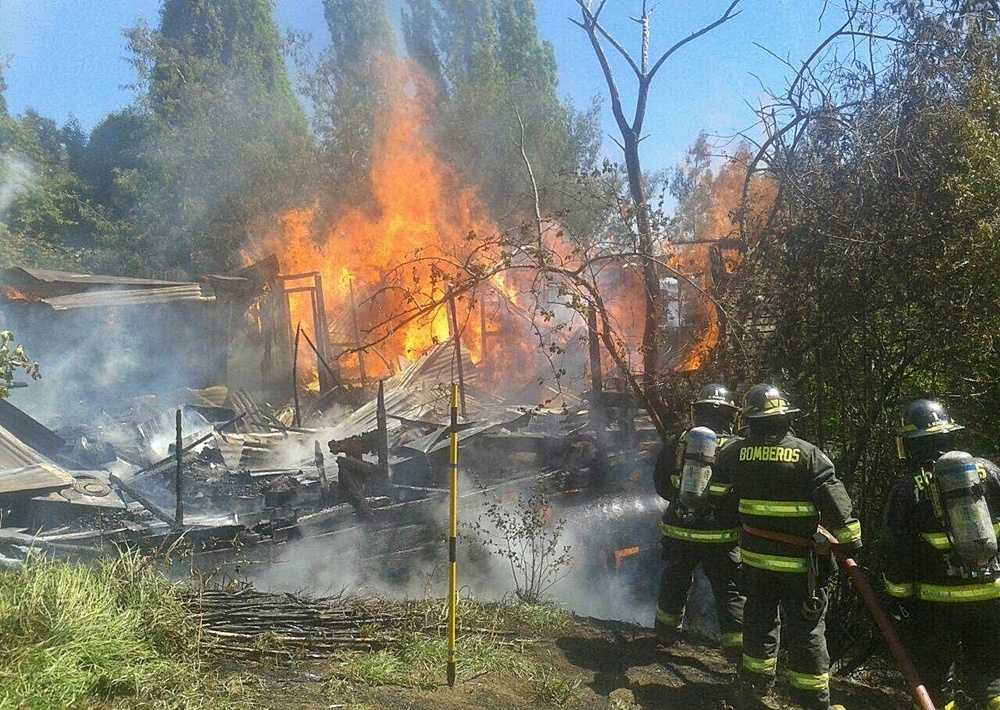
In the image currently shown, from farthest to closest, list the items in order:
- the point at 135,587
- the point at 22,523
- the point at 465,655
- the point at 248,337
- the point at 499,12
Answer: the point at 499,12 < the point at 248,337 < the point at 22,523 < the point at 465,655 < the point at 135,587

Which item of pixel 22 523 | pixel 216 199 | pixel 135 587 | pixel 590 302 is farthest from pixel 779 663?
pixel 216 199

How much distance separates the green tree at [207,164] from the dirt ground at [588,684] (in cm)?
2531

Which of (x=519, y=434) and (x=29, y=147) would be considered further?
(x=29, y=147)

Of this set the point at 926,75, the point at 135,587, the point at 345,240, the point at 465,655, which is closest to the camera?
the point at 135,587

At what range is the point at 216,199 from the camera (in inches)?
1157

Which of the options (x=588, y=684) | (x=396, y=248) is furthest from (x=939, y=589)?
(x=396, y=248)

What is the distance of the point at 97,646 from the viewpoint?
154 inches

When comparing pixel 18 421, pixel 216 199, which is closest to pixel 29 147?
pixel 216 199

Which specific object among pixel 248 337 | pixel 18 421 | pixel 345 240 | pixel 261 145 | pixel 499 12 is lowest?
pixel 18 421

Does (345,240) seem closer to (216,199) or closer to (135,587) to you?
(216,199)

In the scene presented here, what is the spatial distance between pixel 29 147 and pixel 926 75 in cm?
3404

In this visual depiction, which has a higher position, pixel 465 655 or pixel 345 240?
pixel 345 240

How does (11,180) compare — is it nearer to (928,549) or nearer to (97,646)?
(97,646)

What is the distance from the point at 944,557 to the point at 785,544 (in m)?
0.87
